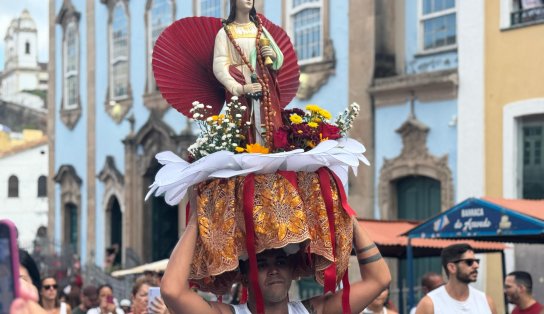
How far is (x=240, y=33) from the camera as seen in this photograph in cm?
550

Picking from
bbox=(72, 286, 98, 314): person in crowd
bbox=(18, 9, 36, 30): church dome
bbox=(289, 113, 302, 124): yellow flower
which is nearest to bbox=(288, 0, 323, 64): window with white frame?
bbox=(72, 286, 98, 314): person in crowd

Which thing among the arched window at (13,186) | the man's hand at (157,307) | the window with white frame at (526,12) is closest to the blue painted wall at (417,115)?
the window with white frame at (526,12)

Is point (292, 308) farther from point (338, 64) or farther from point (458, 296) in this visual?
point (338, 64)

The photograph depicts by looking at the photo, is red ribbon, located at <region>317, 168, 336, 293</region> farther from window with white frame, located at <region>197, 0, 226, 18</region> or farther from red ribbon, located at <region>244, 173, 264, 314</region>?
window with white frame, located at <region>197, 0, 226, 18</region>

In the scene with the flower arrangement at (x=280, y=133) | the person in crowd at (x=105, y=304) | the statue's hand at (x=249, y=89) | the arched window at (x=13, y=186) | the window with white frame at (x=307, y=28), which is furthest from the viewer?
the arched window at (x=13, y=186)

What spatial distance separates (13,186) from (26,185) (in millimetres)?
789

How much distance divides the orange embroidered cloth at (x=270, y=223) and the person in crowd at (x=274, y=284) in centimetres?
8

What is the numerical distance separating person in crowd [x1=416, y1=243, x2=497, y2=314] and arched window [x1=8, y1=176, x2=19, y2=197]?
60234mm

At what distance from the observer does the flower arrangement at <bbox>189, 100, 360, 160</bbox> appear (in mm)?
4672

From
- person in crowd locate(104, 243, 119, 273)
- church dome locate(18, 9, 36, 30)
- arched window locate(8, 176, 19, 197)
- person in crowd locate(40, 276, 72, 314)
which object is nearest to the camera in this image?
person in crowd locate(40, 276, 72, 314)

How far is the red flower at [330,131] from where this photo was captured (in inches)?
186

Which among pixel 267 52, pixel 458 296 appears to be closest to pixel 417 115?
pixel 458 296

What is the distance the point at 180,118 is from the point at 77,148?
6.17 metres

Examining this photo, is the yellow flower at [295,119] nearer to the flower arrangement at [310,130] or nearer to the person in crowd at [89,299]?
the flower arrangement at [310,130]
